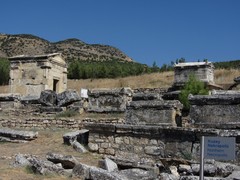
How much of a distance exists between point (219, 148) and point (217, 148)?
0.03 m

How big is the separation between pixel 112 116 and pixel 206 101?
4.88 meters

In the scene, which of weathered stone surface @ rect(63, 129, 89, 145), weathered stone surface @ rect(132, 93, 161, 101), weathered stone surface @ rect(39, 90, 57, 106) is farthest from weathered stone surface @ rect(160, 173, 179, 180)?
weathered stone surface @ rect(39, 90, 57, 106)

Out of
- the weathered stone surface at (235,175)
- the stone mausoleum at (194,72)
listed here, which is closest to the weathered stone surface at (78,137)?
the weathered stone surface at (235,175)

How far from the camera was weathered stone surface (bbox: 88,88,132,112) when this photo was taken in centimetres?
1378

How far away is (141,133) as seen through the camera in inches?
362

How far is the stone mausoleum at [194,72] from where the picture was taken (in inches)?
856

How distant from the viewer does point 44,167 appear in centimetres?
719

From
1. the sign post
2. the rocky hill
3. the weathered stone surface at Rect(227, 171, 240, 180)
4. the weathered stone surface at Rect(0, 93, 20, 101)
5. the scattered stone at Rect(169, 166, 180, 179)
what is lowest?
the scattered stone at Rect(169, 166, 180, 179)

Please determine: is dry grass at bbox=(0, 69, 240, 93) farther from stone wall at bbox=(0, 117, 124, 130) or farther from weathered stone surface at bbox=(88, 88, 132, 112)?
stone wall at bbox=(0, 117, 124, 130)

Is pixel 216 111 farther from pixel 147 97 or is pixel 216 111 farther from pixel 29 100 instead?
pixel 29 100

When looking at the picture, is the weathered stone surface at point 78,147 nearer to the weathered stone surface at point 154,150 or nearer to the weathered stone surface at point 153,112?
the weathered stone surface at point 153,112

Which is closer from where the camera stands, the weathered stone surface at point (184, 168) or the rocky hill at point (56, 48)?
the weathered stone surface at point (184, 168)

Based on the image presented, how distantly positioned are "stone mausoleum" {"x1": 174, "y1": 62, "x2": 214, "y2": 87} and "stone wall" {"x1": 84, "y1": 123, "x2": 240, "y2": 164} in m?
12.8

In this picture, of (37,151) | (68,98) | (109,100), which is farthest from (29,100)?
(37,151)
